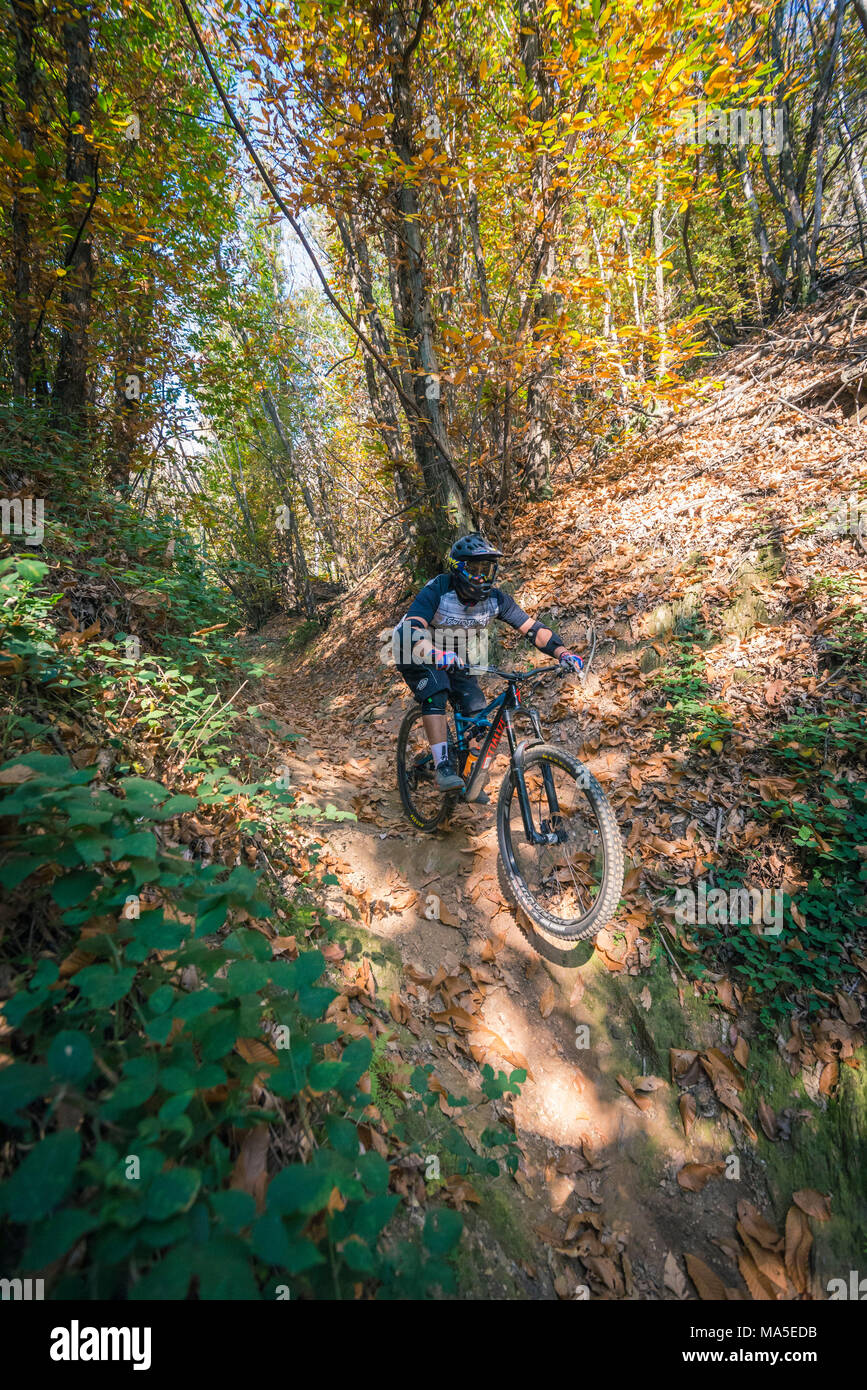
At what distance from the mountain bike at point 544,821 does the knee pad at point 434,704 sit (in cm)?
18

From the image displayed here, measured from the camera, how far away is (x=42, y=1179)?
44.8 inches

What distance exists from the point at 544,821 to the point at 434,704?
145 cm

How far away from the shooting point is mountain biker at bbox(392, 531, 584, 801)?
4.07 meters

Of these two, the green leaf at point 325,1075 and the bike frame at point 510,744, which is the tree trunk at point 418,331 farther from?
the green leaf at point 325,1075

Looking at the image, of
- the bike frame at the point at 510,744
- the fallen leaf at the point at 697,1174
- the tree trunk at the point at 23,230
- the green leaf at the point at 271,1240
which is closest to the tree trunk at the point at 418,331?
the tree trunk at the point at 23,230

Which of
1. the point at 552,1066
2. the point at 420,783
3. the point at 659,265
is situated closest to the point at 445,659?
the point at 420,783

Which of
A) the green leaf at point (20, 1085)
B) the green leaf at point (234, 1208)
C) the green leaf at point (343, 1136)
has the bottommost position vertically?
Answer: the green leaf at point (343, 1136)

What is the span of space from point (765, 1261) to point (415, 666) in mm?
4018

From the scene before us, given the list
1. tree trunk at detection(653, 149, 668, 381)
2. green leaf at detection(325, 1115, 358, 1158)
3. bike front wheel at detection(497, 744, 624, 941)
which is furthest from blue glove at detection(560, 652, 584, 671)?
tree trunk at detection(653, 149, 668, 381)

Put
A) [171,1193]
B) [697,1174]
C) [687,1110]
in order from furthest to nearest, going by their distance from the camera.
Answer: [687,1110] < [697,1174] < [171,1193]

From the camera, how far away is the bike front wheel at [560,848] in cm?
313

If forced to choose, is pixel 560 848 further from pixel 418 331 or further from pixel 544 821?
pixel 418 331

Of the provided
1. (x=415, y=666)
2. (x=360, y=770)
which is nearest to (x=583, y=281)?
(x=415, y=666)

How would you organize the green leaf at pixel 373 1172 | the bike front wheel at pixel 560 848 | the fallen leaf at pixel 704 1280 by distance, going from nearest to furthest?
the green leaf at pixel 373 1172 → the fallen leaf at pixel 704 1280 → the bike front wheel at pixel 560 848
